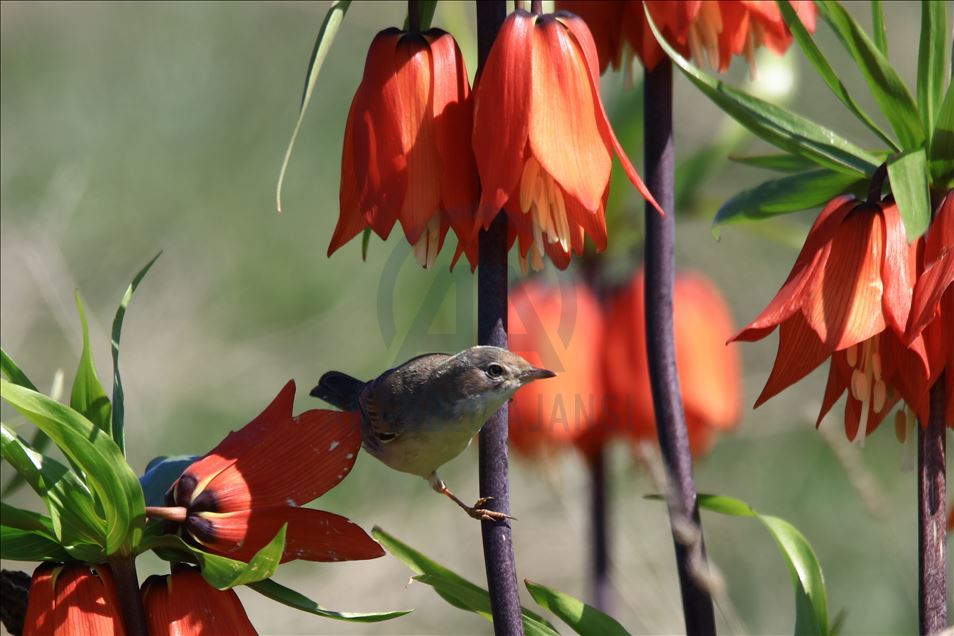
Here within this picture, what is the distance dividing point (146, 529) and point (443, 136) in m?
0.37

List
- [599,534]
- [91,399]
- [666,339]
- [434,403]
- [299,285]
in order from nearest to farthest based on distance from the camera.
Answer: [91,399] < [434,403] < [666,339] < [599,534] < [299,285]

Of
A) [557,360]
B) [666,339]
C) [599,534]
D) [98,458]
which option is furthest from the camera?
[599,534]

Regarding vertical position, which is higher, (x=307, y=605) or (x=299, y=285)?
(x=307, y=605)

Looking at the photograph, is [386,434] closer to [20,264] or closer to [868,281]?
[868,281]

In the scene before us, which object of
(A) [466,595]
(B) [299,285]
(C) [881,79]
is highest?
(C) [881,79]

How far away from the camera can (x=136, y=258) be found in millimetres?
4133

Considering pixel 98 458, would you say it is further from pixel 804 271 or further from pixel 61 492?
pixel 804 271

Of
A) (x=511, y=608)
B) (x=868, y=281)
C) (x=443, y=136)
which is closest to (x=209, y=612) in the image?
(x=511, y=608)

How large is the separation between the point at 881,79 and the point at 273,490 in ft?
1.89

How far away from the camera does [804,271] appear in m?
1.03

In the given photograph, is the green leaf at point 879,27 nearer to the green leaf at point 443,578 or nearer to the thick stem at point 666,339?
the thick stem at point 666,339

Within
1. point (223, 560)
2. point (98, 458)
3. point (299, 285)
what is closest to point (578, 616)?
point (223, 560)

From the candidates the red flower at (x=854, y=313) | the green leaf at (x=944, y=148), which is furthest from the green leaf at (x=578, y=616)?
the green leaf at (x=944, y=148)

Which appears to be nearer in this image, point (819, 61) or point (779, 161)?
point (819, 61)
